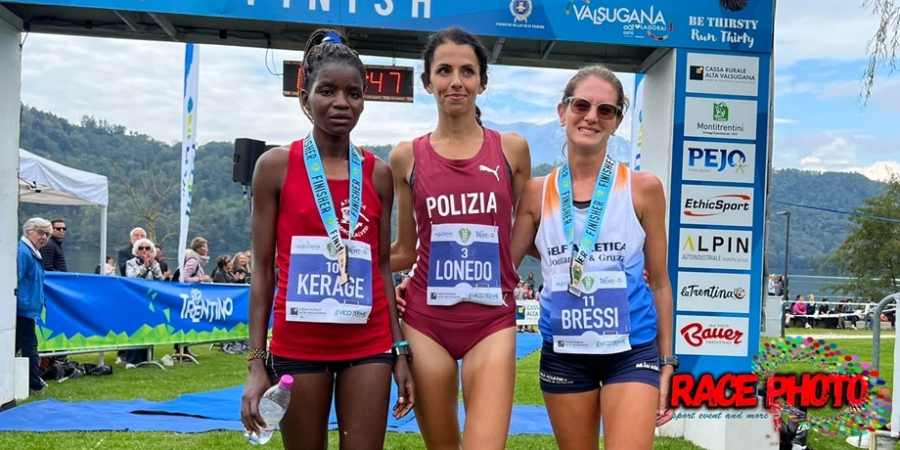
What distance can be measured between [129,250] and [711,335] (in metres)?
10.3

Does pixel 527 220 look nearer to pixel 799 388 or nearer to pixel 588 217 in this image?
pixel 588 217

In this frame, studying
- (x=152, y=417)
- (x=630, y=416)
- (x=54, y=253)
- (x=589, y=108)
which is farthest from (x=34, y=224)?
(x=630, y=416)

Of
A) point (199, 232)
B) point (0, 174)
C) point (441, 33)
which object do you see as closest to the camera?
point (441, 33)

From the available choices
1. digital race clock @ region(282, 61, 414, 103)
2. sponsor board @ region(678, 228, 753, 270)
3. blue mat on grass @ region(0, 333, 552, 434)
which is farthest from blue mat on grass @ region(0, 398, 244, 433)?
sponsor board @ region(678, 228, 753, 270)

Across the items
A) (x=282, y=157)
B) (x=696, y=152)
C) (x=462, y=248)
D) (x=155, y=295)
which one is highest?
(x=696, y=152)

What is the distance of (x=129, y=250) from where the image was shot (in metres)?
13.6

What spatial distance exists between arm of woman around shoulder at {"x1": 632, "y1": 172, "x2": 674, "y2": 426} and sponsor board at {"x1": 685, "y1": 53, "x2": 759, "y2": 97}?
3.73 m

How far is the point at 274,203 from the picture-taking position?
9.18 ft

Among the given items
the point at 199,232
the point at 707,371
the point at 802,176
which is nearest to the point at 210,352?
the point at 707,371

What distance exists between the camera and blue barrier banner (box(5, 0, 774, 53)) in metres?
6.48

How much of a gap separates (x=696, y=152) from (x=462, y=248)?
159 inches

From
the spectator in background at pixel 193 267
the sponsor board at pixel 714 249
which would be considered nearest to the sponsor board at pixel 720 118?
the sponsor board at pixel 714 249

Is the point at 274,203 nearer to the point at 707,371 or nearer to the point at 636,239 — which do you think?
the point at 636,239

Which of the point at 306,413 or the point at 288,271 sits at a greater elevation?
the point at 288,271
